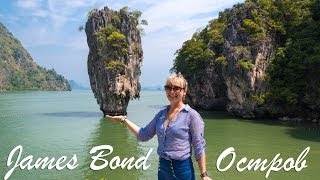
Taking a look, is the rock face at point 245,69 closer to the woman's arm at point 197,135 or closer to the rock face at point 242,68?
the rock face at point 242,68

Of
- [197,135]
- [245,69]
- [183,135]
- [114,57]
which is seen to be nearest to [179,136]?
[183,135]

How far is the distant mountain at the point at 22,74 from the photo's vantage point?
168875 mm

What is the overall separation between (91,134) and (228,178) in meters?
14.2

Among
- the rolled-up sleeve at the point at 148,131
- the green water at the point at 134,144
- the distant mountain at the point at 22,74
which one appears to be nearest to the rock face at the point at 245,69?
the green water at the point at 134,144

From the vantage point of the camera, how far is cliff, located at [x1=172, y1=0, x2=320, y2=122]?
34438 mm

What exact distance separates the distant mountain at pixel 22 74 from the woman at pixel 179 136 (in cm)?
16916

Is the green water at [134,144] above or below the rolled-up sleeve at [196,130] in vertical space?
below

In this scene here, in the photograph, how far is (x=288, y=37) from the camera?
38.0 meters

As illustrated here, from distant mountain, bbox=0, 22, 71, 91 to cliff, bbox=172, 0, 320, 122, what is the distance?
141m

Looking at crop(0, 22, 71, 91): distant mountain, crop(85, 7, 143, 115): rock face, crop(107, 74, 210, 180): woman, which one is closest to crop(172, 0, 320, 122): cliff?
crop(85, 7, 143, 115): rock face

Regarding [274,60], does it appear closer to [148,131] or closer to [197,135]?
[148,131]

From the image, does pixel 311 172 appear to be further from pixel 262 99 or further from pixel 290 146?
pixel 262 99

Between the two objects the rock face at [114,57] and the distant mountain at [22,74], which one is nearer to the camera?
the rock face at [114,57]

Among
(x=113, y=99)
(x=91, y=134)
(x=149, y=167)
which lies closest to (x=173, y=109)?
(x=149, y=167)
